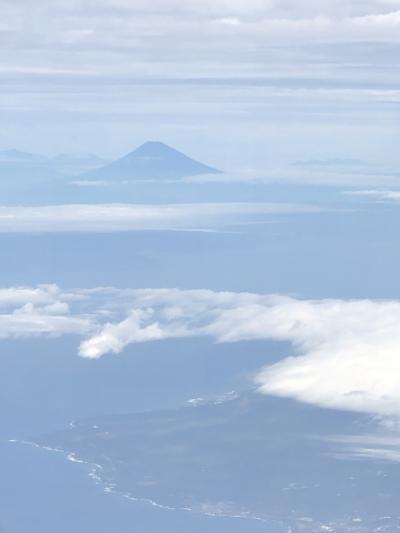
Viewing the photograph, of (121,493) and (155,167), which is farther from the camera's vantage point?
(155,167)

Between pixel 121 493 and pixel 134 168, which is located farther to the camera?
pixel 134 168

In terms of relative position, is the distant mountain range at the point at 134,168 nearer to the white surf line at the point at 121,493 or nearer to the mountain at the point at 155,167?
the mountain at the point at 155,167

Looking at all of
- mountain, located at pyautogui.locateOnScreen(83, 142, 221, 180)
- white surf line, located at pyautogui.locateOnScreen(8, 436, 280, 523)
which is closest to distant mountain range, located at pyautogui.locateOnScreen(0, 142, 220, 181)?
mountain, located at pyautogui.locateOnScreen(83, 142, 221, 180)

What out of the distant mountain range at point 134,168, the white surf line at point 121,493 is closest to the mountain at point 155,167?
the distant mountain range at point 134,168

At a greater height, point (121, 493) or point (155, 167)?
point (155, 167)

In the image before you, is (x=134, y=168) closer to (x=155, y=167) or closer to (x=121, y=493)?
(x=155, y=167)

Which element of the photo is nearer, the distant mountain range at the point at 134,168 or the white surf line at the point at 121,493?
the white surf line at the point at 121,493

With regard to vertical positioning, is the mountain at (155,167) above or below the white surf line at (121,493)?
above

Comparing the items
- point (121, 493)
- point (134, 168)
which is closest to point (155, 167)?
point (134, 168)
